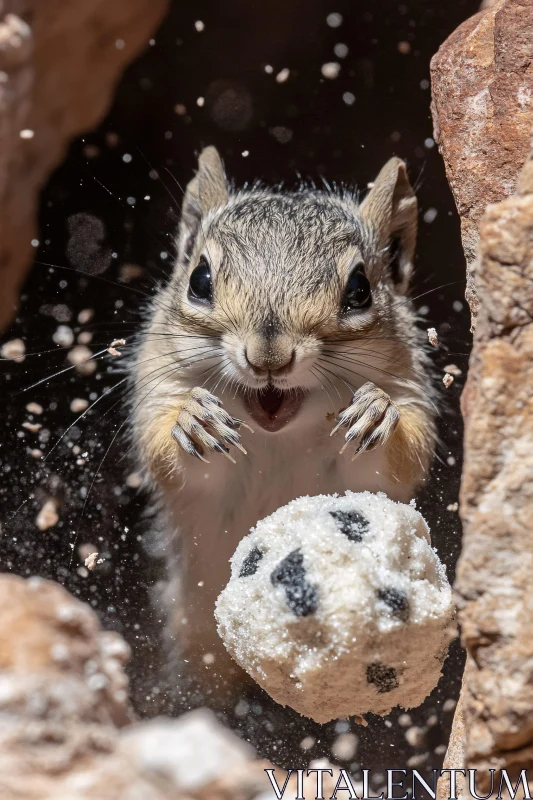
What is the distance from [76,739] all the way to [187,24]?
2210 mm

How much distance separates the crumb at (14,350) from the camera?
8.27 feet

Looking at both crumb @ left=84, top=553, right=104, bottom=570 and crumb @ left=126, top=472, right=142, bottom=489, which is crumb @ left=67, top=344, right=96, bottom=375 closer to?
crumb @ left=126, top=472, right=142, bottom=489

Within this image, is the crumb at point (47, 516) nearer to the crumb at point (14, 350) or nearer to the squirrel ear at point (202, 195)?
the crumb at point (14, 350)

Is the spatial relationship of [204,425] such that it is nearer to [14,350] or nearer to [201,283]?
[201,283]

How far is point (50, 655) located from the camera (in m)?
1.07

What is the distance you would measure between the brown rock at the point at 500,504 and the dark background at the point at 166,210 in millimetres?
1191

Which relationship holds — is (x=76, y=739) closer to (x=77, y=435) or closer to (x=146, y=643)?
(x=146, y=643)

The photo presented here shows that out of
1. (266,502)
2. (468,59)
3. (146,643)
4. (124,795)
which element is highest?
(468,59)

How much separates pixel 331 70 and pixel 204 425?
50.9 inches

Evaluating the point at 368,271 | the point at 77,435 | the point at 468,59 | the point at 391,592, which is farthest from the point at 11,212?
the point at 391,592

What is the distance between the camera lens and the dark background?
2.50m

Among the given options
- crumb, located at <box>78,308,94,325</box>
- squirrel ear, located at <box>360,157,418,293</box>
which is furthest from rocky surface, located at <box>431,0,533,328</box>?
crumb, located at <box>78,308,94,325</box>

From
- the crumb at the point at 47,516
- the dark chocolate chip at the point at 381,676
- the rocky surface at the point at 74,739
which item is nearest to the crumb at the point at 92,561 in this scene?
the crumb at the point at 47,516

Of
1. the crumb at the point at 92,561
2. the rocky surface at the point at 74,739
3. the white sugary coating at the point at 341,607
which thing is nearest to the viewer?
the rocky surface at the point at 74,739
